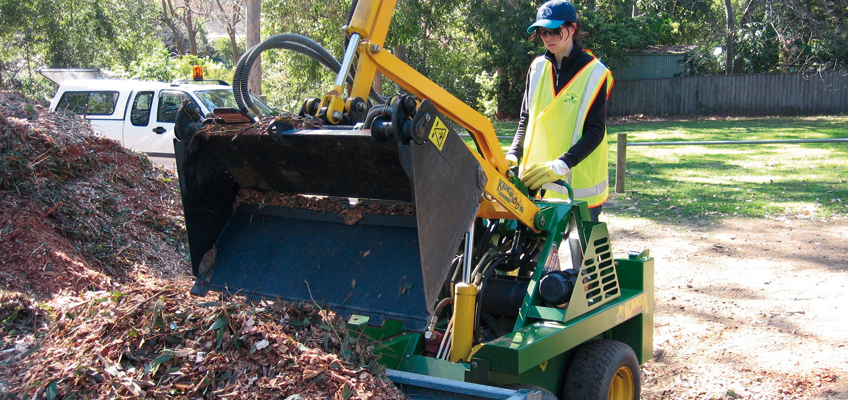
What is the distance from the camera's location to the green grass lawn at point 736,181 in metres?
9.53

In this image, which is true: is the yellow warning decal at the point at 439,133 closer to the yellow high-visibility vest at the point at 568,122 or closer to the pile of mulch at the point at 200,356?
the pile of mulch at the point at 200,356

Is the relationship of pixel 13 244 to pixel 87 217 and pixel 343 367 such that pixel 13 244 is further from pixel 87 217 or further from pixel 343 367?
pixel 343 367

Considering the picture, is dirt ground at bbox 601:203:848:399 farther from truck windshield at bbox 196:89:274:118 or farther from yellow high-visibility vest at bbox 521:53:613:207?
truck windshield at bbox 196:89:274:118

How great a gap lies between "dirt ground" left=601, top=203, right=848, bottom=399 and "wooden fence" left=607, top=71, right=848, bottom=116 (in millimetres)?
20914

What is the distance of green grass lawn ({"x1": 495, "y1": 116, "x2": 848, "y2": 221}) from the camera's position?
9531mm

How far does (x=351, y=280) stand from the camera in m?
3.36

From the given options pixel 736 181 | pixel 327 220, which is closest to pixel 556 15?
pixel 327 220

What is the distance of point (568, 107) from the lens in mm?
4086

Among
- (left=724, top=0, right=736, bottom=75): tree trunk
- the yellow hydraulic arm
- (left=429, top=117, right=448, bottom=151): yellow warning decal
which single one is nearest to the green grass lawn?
the yellow hydraulic arm

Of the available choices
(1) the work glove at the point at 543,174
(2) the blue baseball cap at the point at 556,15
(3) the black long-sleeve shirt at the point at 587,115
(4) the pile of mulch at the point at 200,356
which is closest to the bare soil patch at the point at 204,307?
(4) the pile of mulch at the point at 200,356

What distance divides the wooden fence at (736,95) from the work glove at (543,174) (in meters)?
27.0

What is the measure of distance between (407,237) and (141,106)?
927 centimetres

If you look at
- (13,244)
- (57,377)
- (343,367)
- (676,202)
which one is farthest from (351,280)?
(676,202)

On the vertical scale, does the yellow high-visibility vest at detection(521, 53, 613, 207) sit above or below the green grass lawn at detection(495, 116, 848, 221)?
above
